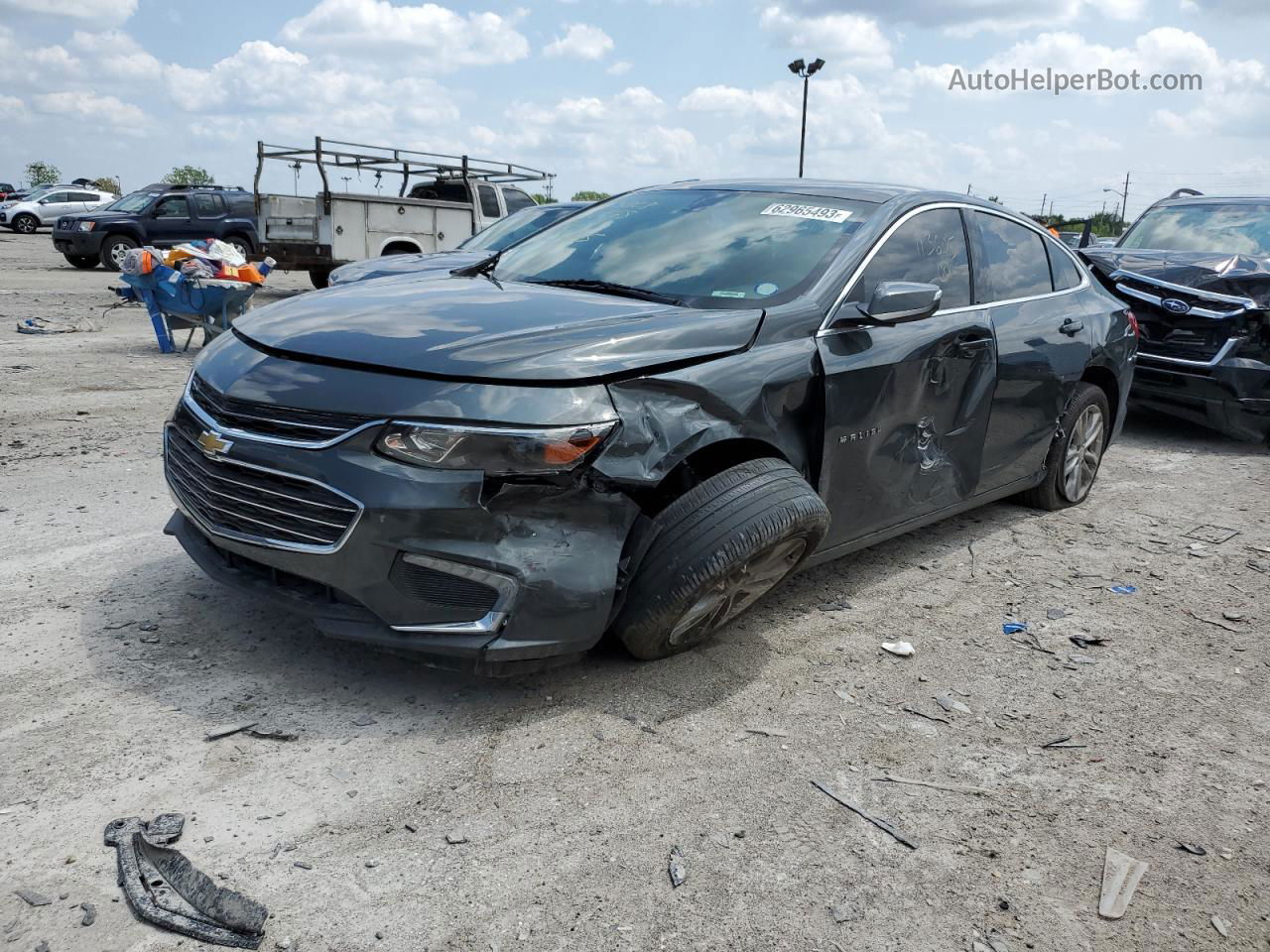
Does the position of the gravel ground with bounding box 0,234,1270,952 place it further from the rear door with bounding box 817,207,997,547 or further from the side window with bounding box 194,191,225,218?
the side window with bounding box 194,191,225,218

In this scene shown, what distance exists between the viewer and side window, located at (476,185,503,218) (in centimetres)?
1703

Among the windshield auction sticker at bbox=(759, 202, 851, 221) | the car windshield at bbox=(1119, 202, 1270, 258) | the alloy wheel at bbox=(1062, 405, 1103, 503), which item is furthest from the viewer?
the car windshield at bbox=(1119, 202, 1270, 258)

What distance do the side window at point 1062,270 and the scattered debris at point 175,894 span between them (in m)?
4.67

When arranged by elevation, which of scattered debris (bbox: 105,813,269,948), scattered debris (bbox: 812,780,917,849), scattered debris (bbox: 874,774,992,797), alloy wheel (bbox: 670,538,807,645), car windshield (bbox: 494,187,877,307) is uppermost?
car windshield (bbox: 494,187,877,307)

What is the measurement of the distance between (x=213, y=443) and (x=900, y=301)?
2372 mm

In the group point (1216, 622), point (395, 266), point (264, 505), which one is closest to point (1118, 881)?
point (1216, 622)

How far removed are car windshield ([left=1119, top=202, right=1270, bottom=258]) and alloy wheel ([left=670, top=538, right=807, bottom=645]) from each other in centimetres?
667

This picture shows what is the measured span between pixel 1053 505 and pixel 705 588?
10.6ft

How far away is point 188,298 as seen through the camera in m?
9.82

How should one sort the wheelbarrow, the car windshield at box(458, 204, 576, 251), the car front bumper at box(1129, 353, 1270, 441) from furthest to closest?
the car windshield at box(458, 204, 576, 251)
the wheelbarrow
the car front bumper at box(1129, 353, 1270, 441)

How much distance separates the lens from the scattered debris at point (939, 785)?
2.97 m

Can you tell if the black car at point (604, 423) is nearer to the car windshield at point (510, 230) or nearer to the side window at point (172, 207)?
the car windshield at point (510, 230)

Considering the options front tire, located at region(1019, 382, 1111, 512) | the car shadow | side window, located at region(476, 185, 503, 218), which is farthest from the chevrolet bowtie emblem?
side window, located at region(476, 185, 503, 218)

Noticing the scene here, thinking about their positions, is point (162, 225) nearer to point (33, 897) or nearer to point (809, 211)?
point (809, 211)
